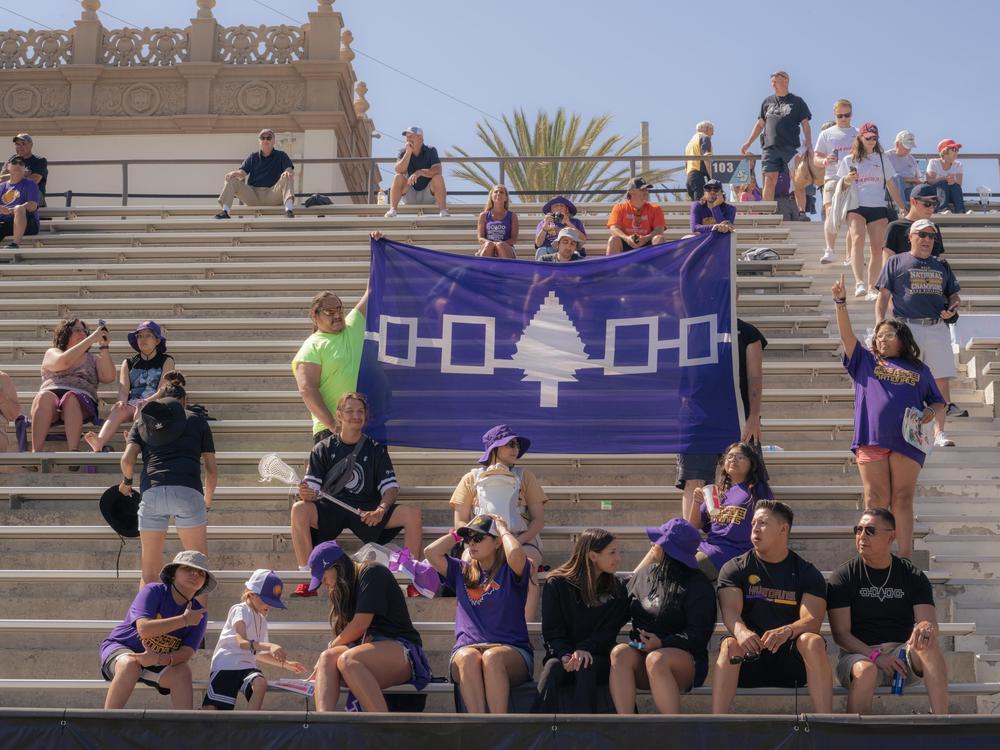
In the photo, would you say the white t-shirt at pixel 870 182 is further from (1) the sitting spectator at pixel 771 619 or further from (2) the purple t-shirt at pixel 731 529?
(1) the sitting spectator at pixel 771 619

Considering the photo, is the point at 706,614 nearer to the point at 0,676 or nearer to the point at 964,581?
the point at 964,581

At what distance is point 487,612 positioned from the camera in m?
7.20

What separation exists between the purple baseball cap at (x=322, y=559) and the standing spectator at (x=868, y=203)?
642cm

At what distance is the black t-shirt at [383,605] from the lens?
712cm

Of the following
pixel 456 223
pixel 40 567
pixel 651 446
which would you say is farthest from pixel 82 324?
pixel 456 223

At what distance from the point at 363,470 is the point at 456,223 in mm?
7033

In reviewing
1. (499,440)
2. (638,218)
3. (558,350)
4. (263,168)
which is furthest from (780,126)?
(499,440)

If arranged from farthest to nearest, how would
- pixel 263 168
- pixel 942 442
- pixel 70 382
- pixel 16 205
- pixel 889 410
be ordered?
pixel 263 168 → pixel 16 205 → pixel 70 382 → pixel 942 442 → pixel 889 410

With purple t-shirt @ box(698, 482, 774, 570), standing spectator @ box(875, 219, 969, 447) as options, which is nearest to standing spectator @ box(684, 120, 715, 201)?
standing spectator @ box(875, 219, 969, 447)

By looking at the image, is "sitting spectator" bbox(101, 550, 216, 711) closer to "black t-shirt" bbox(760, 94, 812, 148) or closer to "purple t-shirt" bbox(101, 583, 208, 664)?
"purple t-shirt" bbox(101, 583, 208, 664)

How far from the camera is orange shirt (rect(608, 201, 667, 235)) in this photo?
12.1 m

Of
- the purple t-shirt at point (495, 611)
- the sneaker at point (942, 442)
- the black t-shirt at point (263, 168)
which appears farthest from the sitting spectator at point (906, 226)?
the black t-shirt at point (263, 168)

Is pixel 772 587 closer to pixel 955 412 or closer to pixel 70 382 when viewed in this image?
pixel 955 412

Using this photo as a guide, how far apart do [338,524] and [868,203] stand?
6.22 metres
